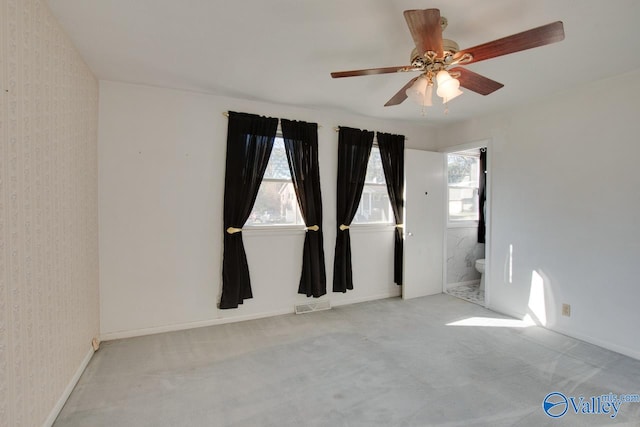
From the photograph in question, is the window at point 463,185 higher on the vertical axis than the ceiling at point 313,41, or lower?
lower

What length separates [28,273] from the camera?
1.52 meters

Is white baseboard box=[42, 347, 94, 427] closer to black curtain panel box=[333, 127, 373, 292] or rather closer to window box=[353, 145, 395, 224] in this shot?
black curtain panel box=[333, 127, 373, 292]

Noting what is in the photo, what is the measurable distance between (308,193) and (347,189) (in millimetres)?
547

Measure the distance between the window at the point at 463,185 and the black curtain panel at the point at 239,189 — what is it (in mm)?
3015

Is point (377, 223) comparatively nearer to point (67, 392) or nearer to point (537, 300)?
point (537, 300)

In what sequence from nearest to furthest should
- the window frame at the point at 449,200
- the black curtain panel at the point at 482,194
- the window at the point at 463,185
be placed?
the window frame at the point at 449,200 < the window at the point at 463,185 < the black curtain panel at the point at 482,194

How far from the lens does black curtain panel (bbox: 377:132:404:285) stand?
13.3 feet

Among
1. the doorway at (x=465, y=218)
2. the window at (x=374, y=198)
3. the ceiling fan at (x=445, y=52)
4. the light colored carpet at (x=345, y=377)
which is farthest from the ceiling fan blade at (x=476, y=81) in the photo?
the doorway at (x=465, y=218)

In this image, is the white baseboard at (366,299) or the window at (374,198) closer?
the white baseboard at (366,299)

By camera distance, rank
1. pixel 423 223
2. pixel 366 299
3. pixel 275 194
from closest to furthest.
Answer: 1. pixel 275 194
2. pixel 366 299
3. pixel 423 223

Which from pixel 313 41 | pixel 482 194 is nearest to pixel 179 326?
pixel 313 41

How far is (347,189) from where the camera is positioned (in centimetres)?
379

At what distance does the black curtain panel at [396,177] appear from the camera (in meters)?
4.05

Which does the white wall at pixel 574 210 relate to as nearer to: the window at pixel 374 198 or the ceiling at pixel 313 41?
the ceiling at pixel 313 41
